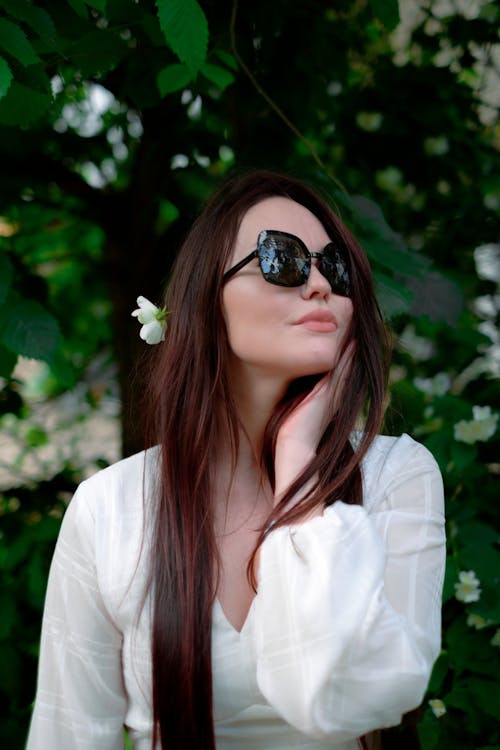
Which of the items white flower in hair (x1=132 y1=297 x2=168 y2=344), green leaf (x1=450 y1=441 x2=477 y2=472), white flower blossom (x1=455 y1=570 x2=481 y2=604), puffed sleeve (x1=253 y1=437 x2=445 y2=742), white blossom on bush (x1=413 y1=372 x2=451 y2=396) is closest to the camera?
puffed sleeve (x1=253 y1=437 x2=445 y2=742)

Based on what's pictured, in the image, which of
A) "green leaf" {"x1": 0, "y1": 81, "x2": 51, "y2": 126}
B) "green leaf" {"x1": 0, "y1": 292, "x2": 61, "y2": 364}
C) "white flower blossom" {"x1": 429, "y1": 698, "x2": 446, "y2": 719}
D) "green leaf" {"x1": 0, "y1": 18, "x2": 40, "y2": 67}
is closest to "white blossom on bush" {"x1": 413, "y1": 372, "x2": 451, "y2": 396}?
"white flower blossom" {"x1": 429, "y1": 698, "x2": 446, "y2": 719}

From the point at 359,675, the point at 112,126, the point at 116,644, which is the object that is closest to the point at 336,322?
the point at 359,675

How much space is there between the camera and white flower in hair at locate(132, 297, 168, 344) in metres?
1.62

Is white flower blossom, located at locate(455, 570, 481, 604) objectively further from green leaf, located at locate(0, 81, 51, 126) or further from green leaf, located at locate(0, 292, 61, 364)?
green leaf, located at locate(0, 81, 51, 126)

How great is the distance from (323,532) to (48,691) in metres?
0.66

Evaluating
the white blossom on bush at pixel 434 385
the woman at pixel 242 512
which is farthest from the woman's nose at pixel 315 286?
the white blossom on bush at pixel 434 385

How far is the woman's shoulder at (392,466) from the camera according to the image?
1451 millimetres

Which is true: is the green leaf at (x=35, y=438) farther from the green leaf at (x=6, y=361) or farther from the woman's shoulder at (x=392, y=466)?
the woman's shoulder at (x=392, y=466)

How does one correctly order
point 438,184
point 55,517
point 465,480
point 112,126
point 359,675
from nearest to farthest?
point 359,675 < point 465,480 < point 55,517 < point 112,126 < point 438,184

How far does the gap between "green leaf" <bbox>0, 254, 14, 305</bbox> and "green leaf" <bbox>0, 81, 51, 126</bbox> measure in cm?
40

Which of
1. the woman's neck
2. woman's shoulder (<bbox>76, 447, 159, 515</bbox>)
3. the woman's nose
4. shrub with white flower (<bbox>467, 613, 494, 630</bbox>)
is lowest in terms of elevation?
shrub with white flower (<bbox>467, 613, 494, 630</bbox>)

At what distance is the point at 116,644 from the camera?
150 centimetres

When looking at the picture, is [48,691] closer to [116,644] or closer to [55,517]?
[116,644]

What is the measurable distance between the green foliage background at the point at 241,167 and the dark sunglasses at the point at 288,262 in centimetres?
37
